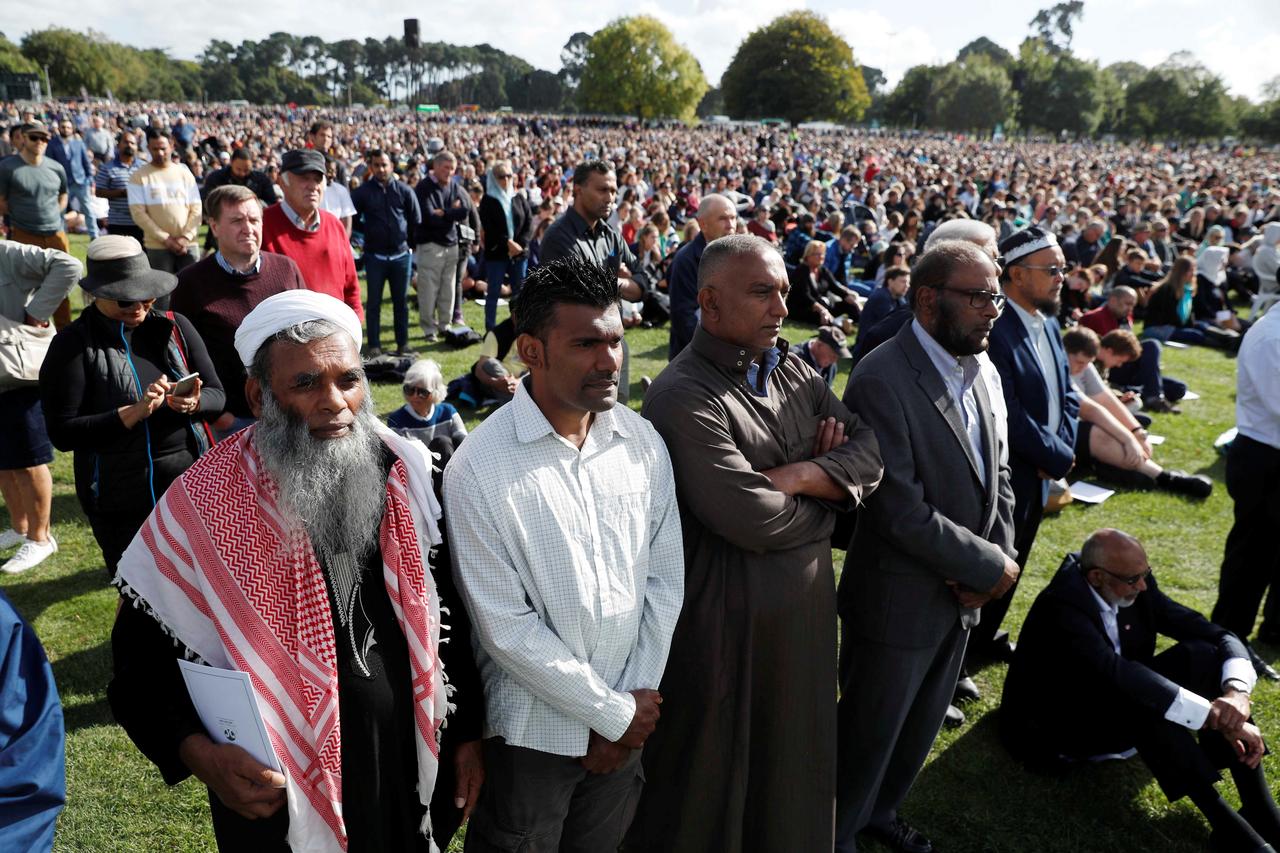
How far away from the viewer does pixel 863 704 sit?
288cm

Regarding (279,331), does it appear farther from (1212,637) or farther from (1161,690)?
(1212,637)

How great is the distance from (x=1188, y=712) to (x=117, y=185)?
11013 millimetres

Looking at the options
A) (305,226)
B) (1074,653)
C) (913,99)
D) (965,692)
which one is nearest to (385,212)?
(305,226)

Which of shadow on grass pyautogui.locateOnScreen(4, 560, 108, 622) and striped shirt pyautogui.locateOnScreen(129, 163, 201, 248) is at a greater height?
striped shirt pyautogui.locateOnScreen(129, 163, 201, 248)

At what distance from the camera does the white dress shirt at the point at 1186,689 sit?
3.15m

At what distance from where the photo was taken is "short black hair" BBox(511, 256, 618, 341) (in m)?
2.08

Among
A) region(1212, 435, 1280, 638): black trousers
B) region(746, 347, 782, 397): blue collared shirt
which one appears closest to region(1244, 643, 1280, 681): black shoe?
region(1212, 435, 1280, 638): black trousers

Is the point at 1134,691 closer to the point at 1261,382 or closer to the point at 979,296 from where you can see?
the point at 979,296

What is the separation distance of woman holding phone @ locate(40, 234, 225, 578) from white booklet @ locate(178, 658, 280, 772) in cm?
187

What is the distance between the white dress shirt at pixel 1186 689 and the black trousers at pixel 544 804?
225 cm

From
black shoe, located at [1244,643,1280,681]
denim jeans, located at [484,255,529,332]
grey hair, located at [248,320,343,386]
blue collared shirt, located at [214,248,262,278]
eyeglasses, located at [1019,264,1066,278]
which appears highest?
grey hair, located at [248,320,343,386]

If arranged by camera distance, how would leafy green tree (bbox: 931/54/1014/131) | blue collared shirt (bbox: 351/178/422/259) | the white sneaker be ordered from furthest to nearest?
leafy green tree (bbox: 931/54/1014/131) < blue collared shirt (bbox: 351/178/422/259) < the white sneaker

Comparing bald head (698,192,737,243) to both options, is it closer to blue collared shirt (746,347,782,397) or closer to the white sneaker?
blue collared shirt (746,347,782,397)

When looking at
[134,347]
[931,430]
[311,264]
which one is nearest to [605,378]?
[931,430]
